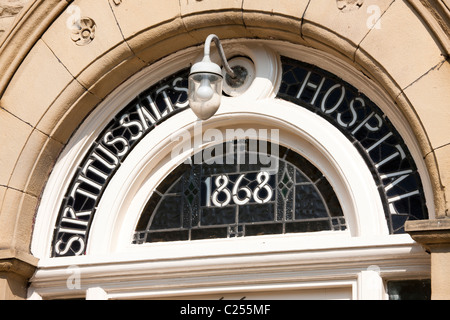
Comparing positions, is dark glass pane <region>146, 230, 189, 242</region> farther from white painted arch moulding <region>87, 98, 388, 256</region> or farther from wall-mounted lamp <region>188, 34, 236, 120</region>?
wall-mounted lamp <region>188, 34, 236, 120</region>

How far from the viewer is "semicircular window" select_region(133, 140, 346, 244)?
6.56 metres

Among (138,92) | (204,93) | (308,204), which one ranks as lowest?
(308,204)

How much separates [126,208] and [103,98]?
813mm

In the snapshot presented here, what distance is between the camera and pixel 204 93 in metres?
5.99

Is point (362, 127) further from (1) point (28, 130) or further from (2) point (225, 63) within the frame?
(1) point (28, 130)

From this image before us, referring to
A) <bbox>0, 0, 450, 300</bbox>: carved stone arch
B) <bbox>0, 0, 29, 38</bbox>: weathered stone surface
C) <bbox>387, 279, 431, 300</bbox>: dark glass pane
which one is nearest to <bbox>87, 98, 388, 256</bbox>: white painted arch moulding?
<bbox>387, 279, 431, 300</bbox>: dark glass pane

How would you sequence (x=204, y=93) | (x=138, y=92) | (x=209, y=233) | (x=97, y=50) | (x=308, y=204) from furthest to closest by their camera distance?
(x=138, y=92)
(x=97, y=50)
(x=209, y=233)
(x=308, y=204)
(x=204, y=93)

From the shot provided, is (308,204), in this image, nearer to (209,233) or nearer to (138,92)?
(209,233)

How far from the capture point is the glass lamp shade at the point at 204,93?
19.7 feet

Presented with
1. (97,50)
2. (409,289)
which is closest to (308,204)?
(409,289)

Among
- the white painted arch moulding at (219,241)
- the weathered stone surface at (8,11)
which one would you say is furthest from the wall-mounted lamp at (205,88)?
the weathered stone surface at (8,11)

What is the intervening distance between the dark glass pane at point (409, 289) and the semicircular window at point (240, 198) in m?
0.54

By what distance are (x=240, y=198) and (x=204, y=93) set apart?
101 cm

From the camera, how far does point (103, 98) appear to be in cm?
718
